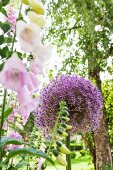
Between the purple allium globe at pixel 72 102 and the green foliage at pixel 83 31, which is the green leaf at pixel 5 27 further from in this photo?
the green foliage at pixel 83 31

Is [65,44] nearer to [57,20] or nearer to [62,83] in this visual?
[57,20]

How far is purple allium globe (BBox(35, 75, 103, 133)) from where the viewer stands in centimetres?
221

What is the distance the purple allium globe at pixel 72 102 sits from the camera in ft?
7.25

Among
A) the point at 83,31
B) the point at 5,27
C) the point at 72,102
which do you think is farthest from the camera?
the point at 83,31

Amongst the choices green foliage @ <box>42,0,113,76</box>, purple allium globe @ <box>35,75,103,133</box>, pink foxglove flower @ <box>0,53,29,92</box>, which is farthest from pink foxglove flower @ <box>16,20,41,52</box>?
green foliage @ <box>42,0,113,76</box>

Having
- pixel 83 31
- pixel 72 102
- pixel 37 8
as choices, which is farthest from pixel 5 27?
pixel 83 31

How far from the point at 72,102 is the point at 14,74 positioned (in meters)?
1.49

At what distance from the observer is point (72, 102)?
2.37 meters

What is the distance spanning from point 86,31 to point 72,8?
0.86 meters

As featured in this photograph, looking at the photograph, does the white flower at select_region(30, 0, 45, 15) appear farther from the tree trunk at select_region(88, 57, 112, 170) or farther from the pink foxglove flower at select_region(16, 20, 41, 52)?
the tree trunk at select_region(88, 57, 112, 170)

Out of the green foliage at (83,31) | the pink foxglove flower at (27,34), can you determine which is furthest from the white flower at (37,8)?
the green foliage at (83,31)

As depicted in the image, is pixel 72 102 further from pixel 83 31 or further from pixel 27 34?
pixel 83 31

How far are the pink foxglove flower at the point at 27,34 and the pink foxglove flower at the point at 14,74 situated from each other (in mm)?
→ 28

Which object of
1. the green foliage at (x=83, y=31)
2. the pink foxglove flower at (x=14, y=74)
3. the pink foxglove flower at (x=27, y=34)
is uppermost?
the green foliage at (x=83, y=31)
